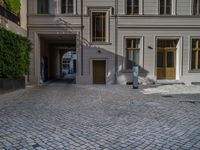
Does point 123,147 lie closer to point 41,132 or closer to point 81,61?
point 41,132

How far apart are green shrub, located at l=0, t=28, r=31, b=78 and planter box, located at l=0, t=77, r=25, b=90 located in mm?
230

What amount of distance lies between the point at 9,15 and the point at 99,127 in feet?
37.1

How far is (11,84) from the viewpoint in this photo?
12.9 metres

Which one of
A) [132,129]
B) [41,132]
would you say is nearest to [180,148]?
[132,129]

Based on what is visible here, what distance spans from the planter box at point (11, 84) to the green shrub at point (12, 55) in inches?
9.1

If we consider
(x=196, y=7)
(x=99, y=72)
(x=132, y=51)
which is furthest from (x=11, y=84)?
(x=196, y=7)

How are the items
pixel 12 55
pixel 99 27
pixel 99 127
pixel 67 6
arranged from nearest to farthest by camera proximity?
pixel 99 127 → pixel 12 55 → pixel 67 6 → pixel 99 27

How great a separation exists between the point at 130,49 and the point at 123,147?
572 inches

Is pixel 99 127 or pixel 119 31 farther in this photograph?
pixel 119 31

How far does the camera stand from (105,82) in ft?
61.0

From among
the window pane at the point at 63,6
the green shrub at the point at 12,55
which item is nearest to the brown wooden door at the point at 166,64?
the window pane at the point at 63,6

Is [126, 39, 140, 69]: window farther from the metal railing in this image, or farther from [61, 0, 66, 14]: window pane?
the metal railing

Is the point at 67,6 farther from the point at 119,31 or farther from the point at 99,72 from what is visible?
the point at 99,72

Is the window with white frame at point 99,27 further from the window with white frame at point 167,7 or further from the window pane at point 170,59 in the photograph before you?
the window pane at point 170,59
